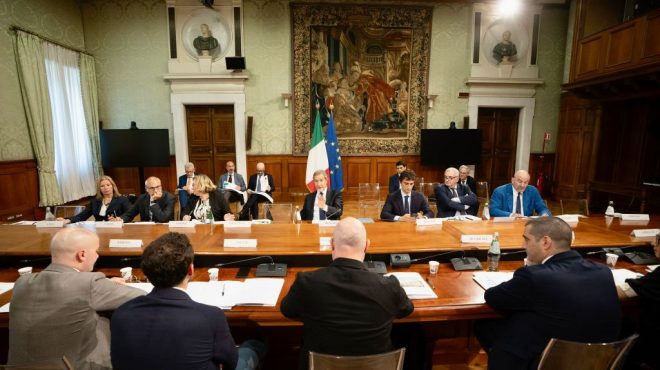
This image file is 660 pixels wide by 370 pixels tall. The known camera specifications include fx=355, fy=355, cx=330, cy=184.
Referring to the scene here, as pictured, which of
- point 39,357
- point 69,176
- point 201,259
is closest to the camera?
point 39,357

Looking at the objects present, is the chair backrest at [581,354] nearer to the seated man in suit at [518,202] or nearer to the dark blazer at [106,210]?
the seated man in suit at [518,202]

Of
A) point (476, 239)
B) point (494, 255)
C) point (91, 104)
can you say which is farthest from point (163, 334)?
point (91, 104)

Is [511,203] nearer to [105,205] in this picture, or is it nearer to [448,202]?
[448,202]

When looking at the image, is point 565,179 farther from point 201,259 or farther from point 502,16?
point 201,259

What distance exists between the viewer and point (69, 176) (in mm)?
6836

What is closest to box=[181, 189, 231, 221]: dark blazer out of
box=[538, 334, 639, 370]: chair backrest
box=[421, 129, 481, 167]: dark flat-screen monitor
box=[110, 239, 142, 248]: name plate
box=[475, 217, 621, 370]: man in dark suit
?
box=[110, 239, 142, 248]: name plate

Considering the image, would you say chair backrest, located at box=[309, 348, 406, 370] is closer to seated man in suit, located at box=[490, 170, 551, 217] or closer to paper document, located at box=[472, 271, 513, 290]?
paper document, located at box=[472, 271, 513, 290]

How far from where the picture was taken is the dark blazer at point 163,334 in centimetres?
132

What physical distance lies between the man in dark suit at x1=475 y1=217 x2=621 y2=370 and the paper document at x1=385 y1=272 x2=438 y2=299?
38 centimetres

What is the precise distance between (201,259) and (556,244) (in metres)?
2.31

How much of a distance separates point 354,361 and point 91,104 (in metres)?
8.28

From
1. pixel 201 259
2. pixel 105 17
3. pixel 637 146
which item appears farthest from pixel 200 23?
pixel 637 146

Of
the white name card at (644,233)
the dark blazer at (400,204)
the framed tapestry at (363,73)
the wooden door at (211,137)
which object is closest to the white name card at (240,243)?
the dark blazer at (400,204)

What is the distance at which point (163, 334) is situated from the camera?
4.35ft
